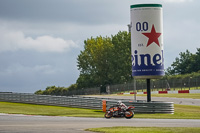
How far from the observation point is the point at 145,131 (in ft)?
72.0

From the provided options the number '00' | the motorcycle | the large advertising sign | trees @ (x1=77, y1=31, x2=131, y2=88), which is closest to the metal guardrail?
the large advertising sign

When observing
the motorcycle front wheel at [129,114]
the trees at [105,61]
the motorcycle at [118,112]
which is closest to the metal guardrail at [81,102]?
the motorcycle at [118,112]

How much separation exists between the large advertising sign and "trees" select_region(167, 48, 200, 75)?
9572cm

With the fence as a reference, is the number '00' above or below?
above

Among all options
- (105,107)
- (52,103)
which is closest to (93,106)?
(105,107)

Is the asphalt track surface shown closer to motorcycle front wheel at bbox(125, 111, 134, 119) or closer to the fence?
motorcycle front wheel at bbox(125, 111, 134, 119)

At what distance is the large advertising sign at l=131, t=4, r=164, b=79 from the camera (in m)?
37.8

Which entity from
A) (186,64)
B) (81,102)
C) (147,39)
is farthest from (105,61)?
(147,39)

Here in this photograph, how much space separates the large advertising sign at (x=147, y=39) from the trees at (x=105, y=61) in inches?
3202

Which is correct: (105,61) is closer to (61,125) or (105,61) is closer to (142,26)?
(142,26)

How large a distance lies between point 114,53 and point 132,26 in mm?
85477

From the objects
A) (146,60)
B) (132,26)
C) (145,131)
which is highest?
(132,26)

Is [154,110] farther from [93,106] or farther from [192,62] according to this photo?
[192,62]

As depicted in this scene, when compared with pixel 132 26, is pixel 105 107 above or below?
below
